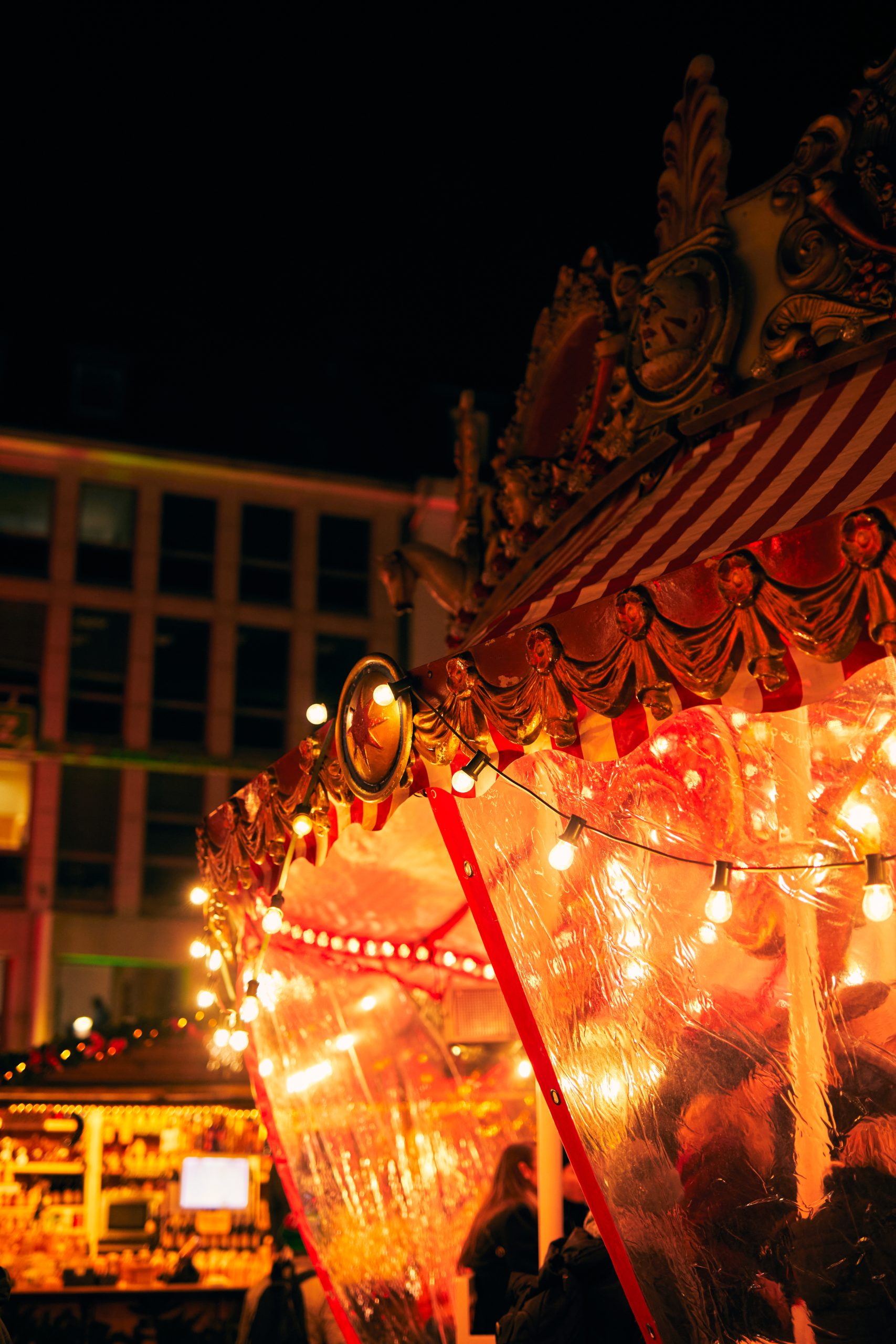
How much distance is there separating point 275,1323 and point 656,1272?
196 inches

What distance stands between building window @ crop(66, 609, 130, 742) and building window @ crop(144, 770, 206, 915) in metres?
1.29

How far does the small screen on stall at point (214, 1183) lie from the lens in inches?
449

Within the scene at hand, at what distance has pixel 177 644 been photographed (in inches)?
945

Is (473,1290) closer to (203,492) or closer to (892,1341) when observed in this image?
(892,1341)

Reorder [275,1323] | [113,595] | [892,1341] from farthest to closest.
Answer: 1. [113,595]
2. [275,1323]
3. [892,1341]

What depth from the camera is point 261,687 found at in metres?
24.4

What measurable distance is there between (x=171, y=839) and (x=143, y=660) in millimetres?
3332

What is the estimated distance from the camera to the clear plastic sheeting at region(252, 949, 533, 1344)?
6.67 metres

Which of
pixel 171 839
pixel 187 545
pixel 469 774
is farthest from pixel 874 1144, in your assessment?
pixel 187 545

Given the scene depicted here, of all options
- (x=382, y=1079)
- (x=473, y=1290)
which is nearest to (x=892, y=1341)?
(x=473, y=1290)

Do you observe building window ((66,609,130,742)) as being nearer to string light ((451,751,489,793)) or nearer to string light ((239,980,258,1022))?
string light ((239,980,258,1022))

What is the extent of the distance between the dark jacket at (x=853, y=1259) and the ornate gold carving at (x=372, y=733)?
1.85 metres

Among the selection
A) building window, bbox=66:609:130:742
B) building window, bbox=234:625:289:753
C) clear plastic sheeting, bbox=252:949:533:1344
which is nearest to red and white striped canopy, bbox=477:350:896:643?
clear plastic sheeting, bbox=252:949:533:1344

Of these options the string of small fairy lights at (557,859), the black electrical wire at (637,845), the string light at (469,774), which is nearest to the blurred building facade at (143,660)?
the string of small fairy lights at (557,859)
